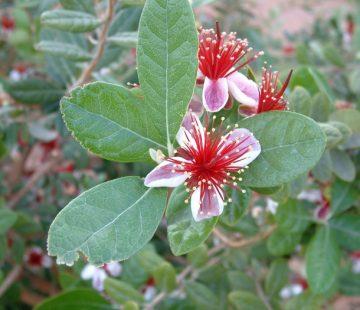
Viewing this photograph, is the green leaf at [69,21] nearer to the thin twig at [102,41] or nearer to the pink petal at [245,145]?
the thin twig at [102,41]

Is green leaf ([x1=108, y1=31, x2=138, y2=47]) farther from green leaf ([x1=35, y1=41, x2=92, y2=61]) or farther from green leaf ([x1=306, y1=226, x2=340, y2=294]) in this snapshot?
green leaf ([x1=306, y1=226, x2=340, y2=294])

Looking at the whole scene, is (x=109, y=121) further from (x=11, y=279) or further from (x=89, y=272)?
(x=11, y=279)

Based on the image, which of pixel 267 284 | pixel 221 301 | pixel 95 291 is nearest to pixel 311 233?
pixel 267 284

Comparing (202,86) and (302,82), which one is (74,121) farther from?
(302,82)

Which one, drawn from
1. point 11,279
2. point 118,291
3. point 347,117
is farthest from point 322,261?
point 11,279

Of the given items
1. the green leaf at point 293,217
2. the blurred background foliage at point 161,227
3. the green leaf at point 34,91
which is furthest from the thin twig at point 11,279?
the green leaf at point 293,217

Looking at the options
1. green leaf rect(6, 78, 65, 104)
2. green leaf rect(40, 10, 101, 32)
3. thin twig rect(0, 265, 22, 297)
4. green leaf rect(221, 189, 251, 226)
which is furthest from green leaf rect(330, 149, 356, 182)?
thin twig rect(0, 265, 22, 297)
